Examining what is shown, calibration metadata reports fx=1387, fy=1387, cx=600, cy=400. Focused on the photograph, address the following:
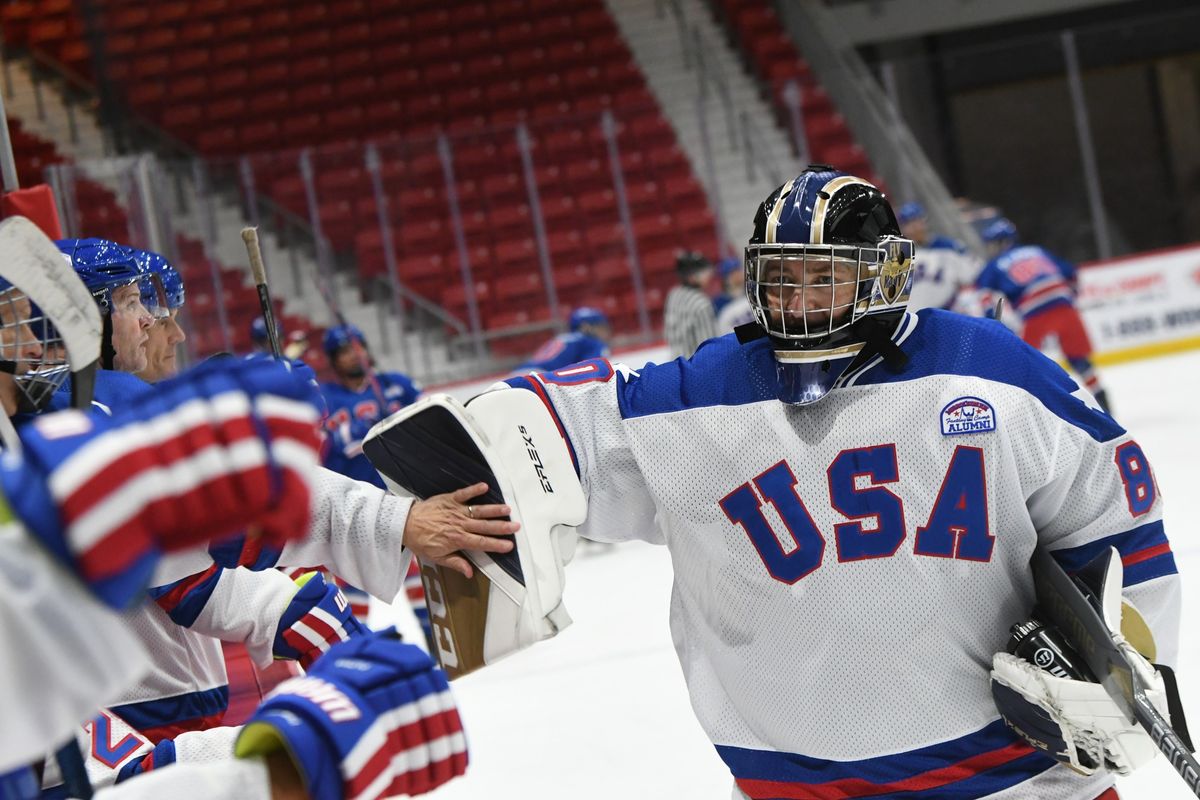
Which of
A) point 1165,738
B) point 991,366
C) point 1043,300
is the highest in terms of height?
point 991,366

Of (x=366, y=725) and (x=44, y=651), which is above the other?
(x=44, y=651)

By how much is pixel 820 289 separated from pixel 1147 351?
29.8ft

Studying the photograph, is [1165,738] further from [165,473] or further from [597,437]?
[165,473]

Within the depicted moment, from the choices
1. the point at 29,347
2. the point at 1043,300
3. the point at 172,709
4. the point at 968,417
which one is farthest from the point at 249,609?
the point at 1043,300

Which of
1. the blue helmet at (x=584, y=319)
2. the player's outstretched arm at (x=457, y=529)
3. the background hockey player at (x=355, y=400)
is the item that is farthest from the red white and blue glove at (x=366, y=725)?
the blue helmet at (x=584, y=319)

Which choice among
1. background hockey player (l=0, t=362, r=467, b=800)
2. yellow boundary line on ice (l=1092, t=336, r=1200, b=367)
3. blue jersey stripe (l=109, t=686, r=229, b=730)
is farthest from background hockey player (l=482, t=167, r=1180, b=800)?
yellow boundary line on ice (l=1092, t=336, r=1200, b=367)

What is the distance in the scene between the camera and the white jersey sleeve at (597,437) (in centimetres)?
190

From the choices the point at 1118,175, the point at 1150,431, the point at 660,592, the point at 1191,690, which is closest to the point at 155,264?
the point at 1191,690

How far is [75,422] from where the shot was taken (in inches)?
38.3

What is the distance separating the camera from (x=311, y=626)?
7.30ft

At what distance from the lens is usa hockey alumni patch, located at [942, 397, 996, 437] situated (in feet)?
5.82

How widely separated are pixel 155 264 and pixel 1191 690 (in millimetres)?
2489

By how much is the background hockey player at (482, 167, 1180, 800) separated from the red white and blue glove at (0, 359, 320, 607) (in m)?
0.91

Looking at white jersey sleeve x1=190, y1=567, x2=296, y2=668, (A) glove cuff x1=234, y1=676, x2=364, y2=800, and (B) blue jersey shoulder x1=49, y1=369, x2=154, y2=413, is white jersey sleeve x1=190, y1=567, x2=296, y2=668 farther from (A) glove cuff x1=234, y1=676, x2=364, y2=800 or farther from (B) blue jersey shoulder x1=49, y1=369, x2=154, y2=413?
(A) glove cuff x1=234, y1=676, x2=364, y2=800
